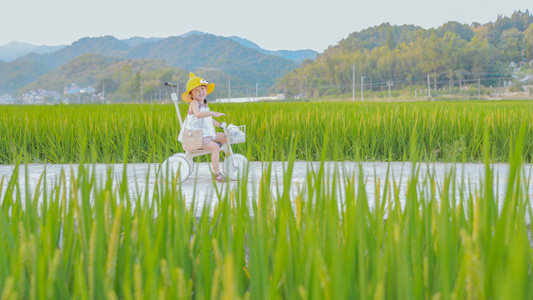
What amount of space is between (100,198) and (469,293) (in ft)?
1.92

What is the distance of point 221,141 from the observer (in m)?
3.02

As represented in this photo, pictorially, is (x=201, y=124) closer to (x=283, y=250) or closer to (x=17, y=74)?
(x=283, y=250)

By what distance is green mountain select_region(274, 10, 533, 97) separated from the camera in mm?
74062

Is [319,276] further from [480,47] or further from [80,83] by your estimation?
[80,83]

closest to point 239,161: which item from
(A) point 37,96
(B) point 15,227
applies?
(B) point 15,227

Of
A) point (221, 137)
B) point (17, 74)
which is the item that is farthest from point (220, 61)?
point (221, 137)

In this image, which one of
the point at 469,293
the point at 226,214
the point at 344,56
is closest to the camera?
the point at 469,293

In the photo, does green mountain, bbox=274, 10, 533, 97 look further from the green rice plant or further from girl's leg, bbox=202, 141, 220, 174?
the green rice plant

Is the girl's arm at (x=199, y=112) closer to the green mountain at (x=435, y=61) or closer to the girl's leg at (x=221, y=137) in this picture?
the girl's leg at (x=221, y=137)

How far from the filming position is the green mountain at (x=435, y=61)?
2916 inches

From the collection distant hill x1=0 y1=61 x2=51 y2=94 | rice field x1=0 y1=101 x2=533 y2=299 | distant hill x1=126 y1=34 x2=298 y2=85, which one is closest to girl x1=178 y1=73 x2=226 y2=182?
rice field x1=0 y1=101 x2=533 y2=299

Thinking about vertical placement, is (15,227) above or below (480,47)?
below

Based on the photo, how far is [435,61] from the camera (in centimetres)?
7638

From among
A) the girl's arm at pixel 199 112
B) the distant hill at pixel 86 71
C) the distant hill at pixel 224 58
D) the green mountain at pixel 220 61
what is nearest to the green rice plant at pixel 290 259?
the girl's arm at pixel 199 112
